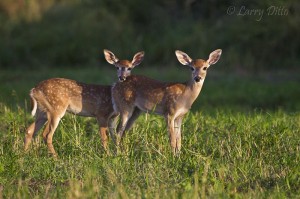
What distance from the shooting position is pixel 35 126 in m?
10.7

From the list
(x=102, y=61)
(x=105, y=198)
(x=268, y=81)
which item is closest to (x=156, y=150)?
(x=105, y=198)

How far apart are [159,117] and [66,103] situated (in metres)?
1.32

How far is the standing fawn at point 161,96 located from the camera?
33.9 ft

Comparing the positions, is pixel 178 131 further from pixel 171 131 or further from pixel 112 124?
pixel 112 124

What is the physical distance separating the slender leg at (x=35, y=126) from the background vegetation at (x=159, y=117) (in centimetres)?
15

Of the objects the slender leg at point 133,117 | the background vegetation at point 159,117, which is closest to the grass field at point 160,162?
the background vegetation at point 159,117

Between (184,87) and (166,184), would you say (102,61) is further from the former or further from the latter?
(166,184)

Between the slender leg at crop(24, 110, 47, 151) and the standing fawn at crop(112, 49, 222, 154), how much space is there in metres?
1.02

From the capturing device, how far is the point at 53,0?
2623 centimetres

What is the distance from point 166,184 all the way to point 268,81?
12328mm

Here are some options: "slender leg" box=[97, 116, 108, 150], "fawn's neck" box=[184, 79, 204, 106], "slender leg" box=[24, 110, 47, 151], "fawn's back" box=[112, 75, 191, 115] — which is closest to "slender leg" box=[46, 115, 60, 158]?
"slender leg" box=[24, 110, 47, 151]

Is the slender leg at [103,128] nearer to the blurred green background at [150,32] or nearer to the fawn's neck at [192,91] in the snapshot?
the fawn's neck at [192,91]

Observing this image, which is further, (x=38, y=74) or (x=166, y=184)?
(x=38, y=74)

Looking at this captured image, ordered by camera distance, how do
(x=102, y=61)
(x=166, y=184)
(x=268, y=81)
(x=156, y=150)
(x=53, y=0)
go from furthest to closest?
(x=53, y=0) → (x=102, y=61) → (x=268, y=81) → (x=156, y=150) → (x=166, y=184)
